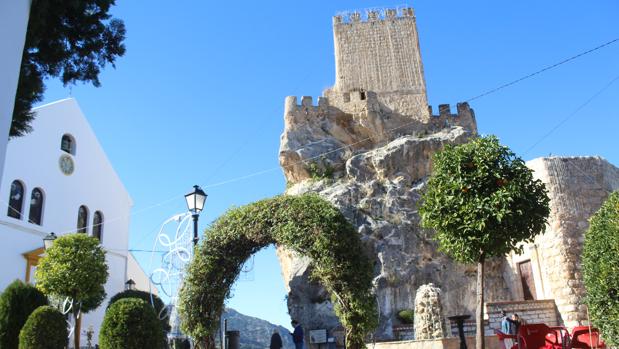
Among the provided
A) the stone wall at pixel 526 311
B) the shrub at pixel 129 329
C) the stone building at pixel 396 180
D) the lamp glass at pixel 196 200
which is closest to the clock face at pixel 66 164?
the stone building at pixel 396 180

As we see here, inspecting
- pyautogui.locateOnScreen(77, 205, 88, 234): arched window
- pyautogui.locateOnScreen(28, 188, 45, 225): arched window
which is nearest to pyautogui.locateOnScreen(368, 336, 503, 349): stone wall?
pyautogui.locateOnScreen(28, 188, 45, 225): arched window

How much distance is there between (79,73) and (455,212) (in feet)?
21.1

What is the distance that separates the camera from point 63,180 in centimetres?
2430

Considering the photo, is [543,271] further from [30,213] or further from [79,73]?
[30,213]

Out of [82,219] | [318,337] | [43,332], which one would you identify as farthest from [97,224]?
[43,332]

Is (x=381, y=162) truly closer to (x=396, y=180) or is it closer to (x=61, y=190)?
(x=396, y=180)

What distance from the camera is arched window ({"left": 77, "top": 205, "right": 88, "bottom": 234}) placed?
81.6 feet

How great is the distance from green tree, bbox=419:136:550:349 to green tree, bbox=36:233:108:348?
8.99 m

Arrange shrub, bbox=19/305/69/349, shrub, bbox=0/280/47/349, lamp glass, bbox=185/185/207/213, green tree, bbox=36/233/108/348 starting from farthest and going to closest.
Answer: green tree, bbox=36/233/108/348 → shrub, bbox=0/280/47/349 → lamp glass, bbox=185/185/207/213 → shrub, bbox=19/305/69/349

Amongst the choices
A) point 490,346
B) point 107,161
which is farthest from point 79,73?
point 107,161

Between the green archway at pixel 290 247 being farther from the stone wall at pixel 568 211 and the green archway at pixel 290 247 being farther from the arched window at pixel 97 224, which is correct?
the arched window at pixel 97 224

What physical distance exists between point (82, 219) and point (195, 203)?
16.7m

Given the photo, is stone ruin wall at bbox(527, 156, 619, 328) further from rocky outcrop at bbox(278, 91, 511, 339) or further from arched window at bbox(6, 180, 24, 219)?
arched window at bbox(6, 180, 24, 219)

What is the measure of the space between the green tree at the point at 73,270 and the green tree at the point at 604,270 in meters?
11.2
